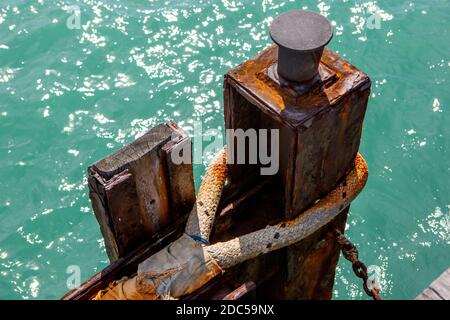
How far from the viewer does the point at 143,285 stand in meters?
4.31

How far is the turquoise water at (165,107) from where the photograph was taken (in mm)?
9414

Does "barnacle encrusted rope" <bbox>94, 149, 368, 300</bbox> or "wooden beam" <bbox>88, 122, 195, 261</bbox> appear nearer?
"wooden beam" <bbox>88, 122, 195, 261</bbox>

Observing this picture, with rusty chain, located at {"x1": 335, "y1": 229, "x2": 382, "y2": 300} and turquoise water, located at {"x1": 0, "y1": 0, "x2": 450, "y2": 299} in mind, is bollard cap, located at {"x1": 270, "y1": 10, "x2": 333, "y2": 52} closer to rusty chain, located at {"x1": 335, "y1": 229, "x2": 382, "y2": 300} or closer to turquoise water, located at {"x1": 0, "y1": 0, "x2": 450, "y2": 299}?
rusty chain, located at {"x1": 335, "y1": 229, "x2": 382, "y2": 300}

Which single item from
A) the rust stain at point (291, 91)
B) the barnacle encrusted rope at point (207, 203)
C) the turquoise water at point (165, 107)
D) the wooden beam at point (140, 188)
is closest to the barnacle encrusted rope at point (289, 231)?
the barnacle encrusted rope at point (207, 203)

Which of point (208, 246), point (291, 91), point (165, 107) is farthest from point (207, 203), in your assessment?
point (165, 107)

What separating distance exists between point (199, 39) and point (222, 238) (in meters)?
7.06

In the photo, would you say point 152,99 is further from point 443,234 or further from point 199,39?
point 443,234

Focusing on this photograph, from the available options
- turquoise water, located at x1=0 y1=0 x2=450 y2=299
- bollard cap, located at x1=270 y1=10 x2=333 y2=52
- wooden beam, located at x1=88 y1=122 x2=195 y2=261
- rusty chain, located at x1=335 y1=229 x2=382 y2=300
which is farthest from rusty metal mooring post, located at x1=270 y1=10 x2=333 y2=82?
turquoise water, located at x1=0 y1=0 x2=450 y2=299

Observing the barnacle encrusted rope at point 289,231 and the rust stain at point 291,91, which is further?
the barnacle encrusted rope at point 289,231

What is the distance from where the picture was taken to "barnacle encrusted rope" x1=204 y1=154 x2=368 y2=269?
4574mm

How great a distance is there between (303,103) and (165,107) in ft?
21.9
